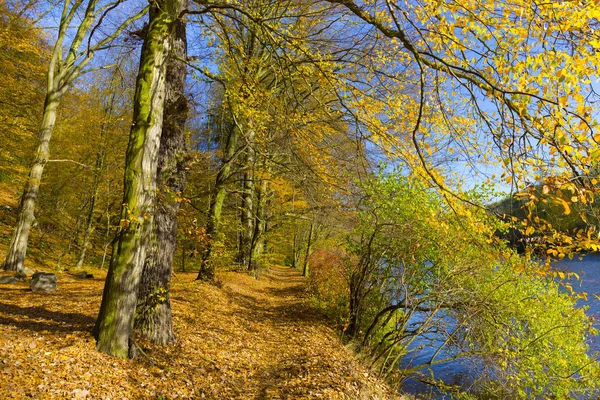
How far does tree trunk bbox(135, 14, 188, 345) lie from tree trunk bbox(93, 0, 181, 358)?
0.48m

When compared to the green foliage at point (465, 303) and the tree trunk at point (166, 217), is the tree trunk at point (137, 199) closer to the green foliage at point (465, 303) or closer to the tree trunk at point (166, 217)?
the tree trunk at point (166, 217)

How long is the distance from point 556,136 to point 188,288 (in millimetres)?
8284

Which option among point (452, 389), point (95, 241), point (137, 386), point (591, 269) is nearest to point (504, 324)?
point (452, 389)

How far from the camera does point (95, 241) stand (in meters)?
17.2

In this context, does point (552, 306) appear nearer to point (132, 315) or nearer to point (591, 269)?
point (132, 315)

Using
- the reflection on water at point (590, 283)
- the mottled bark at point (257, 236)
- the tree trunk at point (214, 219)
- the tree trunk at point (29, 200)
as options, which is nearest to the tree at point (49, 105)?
the tree trunk at point (29, 200)

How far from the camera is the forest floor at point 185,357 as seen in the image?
345 cm

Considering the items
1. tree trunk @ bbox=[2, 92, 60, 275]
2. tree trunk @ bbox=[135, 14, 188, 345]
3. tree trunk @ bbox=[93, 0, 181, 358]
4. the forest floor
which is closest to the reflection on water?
the forest floor

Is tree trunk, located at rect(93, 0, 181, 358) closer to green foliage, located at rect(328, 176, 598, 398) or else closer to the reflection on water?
green foliage, located at rect(328, 176, 598, 398)

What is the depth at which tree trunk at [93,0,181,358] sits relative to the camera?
396 centimetres

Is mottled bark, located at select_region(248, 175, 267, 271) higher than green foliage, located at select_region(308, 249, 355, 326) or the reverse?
higher

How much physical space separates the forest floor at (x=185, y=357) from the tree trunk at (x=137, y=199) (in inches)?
13.1

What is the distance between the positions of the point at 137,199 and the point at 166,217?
103 cm

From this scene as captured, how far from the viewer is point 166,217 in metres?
5.02
